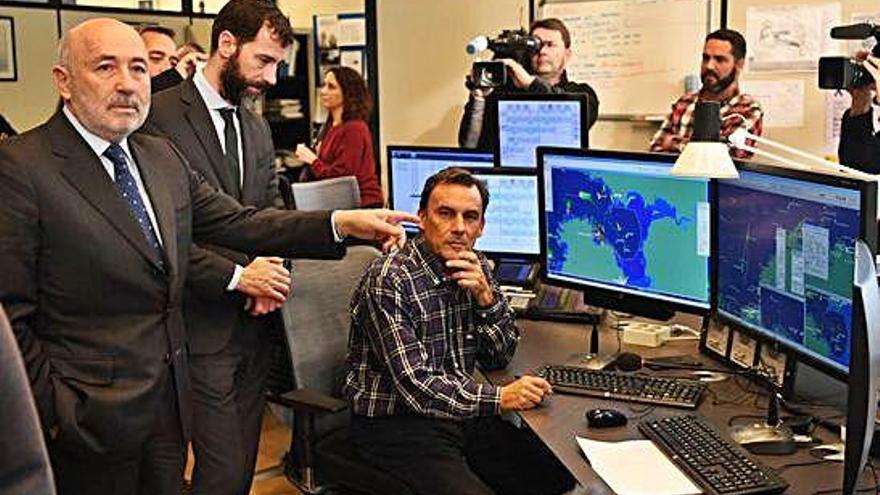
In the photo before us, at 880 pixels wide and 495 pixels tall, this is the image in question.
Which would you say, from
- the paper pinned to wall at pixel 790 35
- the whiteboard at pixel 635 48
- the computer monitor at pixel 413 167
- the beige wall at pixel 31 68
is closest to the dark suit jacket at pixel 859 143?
the paper pinned to wall at pixel 790 35

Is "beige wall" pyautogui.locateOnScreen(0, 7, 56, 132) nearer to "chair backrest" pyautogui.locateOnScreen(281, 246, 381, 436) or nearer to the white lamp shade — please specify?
"chair backrest" pyautogui.locateOnScreen(281, 246, 381, 436)

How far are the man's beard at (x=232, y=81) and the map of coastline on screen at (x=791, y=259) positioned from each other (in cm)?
130

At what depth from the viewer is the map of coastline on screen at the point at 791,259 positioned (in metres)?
1.86

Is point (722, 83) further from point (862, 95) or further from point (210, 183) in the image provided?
point (210, 183)

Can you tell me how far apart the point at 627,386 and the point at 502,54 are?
227cm

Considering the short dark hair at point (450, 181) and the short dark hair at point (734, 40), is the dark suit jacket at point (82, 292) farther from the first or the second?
the short dark hair at point (734, 40)

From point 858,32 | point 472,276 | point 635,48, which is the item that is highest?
point 635,48

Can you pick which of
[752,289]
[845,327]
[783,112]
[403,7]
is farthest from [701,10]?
[845,327]

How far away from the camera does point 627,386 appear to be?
228cm

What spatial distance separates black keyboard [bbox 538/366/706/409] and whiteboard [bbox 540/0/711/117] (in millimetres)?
2733

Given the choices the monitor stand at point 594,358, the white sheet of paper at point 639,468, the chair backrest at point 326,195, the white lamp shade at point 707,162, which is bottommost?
the white sheet of paper at point 639,468

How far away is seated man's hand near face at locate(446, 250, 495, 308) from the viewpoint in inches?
98.3

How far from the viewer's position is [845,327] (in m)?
1.86

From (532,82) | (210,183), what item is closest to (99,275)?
(210,183)
